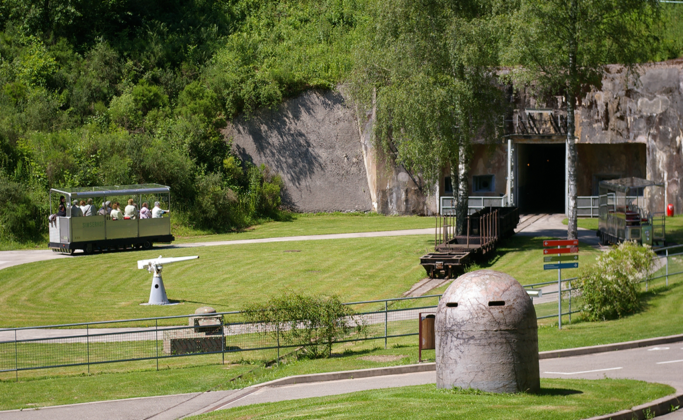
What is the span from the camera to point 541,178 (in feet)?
163

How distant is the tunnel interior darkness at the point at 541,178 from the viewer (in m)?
45.9

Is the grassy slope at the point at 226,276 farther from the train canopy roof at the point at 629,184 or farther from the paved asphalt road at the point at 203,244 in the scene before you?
the train canopy roof at the point at 629,184

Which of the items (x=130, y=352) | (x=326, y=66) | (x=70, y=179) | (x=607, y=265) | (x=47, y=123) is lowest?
(x=130, y=352)

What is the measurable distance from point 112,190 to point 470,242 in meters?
16.3

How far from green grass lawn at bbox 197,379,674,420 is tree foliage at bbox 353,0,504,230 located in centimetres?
1818

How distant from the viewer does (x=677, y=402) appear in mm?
11172

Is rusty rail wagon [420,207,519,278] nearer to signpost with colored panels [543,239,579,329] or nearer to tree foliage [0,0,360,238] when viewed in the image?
signpost with colored panels [543,239,579,329]

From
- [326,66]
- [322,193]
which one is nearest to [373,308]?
[322,193]

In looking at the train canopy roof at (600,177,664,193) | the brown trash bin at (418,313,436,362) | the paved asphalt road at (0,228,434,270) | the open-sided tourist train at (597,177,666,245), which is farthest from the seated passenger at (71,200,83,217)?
the train canopy roof at (600,177,664,193)

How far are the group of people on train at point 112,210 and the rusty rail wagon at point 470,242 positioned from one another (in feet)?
43.2

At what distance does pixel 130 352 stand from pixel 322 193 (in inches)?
1236

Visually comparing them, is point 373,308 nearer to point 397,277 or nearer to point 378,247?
point 397,277

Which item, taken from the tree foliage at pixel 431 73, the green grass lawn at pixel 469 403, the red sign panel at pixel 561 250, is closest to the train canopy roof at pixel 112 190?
the tree foliage at pixel 431 73

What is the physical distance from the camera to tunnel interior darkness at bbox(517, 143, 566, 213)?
45.9 meters
